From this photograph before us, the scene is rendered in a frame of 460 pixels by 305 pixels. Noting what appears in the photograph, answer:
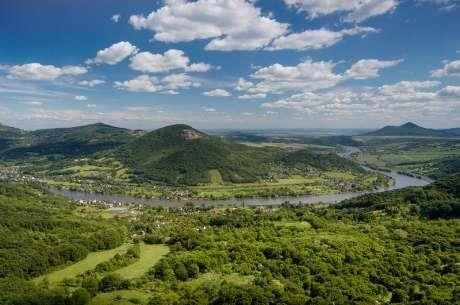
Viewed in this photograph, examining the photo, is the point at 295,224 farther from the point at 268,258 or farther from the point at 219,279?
the point at 219,279

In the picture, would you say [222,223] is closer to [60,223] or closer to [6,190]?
[60,223]

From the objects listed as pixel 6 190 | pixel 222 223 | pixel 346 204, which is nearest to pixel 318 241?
pixel 222 223

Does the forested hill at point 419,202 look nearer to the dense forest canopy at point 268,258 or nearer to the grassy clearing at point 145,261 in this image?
the dense forest canopy at point 268,258

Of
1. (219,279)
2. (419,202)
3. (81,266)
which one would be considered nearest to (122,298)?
(219,279)

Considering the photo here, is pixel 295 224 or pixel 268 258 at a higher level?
pixel 295 224

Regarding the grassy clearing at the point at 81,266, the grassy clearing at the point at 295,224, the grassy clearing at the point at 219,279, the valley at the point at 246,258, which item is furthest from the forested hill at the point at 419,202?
the grassy clearing at the point at 81,266

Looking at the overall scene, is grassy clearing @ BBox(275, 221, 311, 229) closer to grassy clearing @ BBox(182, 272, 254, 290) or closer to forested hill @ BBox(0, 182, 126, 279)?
grassy clearing @ BBox(182, 272, 254, 290)

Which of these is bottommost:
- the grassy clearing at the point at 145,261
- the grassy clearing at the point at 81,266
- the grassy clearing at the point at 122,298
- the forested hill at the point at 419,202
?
the grassy clearing at the point at 81,266

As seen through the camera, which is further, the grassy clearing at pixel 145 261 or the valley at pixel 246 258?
the grassy clearing at pixel 145 261
